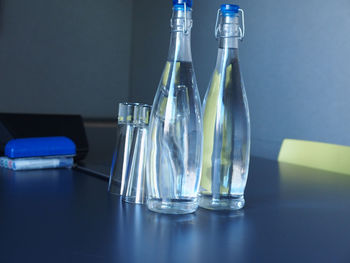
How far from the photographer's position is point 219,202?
74 cm

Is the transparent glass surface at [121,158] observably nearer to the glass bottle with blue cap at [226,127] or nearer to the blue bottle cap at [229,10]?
the glass bottle with blue cap at [226,127]

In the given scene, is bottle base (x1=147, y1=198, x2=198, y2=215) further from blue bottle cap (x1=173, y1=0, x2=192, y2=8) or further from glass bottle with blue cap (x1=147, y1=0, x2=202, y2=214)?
blue bottle cap (x1=173, y1=0, x2=192, y2=8)

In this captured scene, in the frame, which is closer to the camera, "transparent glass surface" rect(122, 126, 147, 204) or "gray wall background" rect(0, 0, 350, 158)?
A: "transparent glass surface" rect(122, 126, 147, 204)

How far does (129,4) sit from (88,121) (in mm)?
1488

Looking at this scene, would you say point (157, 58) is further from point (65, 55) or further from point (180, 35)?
point (180, 35)

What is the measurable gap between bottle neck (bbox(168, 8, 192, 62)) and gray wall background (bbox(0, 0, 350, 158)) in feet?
9.30

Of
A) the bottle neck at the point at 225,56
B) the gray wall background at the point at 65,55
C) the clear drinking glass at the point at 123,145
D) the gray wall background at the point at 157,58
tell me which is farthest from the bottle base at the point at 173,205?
the gray wall background at the point at 65,55

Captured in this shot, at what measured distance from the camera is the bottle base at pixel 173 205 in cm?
69

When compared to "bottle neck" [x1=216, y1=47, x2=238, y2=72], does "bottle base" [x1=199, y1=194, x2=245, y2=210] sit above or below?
below

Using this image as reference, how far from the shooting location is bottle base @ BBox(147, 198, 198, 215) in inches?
27.0

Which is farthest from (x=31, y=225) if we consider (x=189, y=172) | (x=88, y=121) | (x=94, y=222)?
(x=88, y=121)

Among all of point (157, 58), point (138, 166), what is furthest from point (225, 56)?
point (157, 58)

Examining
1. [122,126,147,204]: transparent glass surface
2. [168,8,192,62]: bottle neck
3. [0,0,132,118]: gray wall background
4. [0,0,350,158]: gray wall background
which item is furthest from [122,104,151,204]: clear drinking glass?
[0,0,132,118]: gray wall background

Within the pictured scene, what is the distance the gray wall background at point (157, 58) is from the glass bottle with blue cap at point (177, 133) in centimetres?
283
